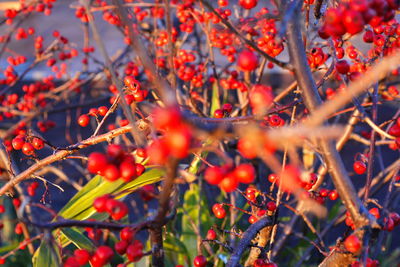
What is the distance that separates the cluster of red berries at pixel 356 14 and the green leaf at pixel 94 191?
681 mm

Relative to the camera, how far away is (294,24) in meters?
0.68

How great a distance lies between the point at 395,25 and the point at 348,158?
184 centimetres

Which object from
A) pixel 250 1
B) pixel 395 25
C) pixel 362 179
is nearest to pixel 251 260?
pixel 250 1

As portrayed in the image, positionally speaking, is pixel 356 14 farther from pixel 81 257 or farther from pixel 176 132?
pixel 81 257

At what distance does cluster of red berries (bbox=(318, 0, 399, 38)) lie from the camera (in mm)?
638

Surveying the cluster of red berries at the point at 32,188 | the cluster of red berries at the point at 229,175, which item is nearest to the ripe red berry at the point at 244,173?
the cluster of red berries at the point at 229,175

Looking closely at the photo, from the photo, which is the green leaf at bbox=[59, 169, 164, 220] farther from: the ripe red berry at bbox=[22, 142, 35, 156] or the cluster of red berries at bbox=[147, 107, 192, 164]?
the cluster of red berries at bbox=[147, 107, 192, 164]

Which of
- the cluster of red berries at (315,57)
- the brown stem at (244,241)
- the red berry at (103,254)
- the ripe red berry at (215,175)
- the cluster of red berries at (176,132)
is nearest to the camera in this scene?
the cluster of red berries at (176,132)

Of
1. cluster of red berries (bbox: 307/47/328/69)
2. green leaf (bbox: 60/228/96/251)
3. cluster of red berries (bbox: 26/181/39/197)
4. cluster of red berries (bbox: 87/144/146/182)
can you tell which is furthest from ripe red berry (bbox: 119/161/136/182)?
cluster of red berries (bbox: 26/181/39/197)

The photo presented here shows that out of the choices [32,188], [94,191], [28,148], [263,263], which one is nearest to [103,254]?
[263,263]

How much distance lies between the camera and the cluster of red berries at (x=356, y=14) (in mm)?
638

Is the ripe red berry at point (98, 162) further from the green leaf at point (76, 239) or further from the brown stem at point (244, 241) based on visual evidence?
the green leaf at point (76, 239)

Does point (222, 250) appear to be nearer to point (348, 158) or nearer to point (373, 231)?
point (373, 231)

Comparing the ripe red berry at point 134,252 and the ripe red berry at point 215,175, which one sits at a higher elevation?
the ripe red berry at point 215,175
